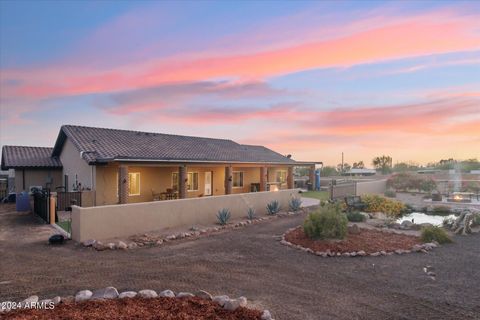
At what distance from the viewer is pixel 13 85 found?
16.7 metres

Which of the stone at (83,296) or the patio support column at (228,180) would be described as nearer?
the stone at (83,296)

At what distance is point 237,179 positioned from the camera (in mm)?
25969

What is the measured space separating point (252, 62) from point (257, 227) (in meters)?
8.35

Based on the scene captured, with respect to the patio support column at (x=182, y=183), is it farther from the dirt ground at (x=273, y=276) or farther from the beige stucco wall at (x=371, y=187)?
the beige stucco wall at (x=371, y=187)

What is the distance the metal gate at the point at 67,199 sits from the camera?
53.7 feet

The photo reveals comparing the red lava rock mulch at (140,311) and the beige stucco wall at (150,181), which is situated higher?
the beige stucco wall at (150,181)

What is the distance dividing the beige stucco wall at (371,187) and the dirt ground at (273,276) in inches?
607

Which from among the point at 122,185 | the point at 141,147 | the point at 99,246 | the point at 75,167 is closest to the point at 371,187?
the point at 141,147

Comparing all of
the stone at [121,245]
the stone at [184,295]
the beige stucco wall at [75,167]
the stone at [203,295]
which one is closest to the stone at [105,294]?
the stone at [184,295]

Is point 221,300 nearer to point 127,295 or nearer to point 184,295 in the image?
point 184,295

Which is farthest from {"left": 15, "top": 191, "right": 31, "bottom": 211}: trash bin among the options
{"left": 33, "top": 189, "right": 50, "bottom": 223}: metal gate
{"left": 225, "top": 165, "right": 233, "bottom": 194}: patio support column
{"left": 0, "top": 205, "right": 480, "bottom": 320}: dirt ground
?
{"left": 225, "top": 165, "right": 233, "bottom": 194}: patio support column

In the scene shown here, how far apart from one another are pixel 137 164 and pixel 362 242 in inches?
462

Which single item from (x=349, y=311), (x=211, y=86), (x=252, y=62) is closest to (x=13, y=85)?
(x=211, y=86)

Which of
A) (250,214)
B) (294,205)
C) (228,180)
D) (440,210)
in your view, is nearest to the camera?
(250,214)
